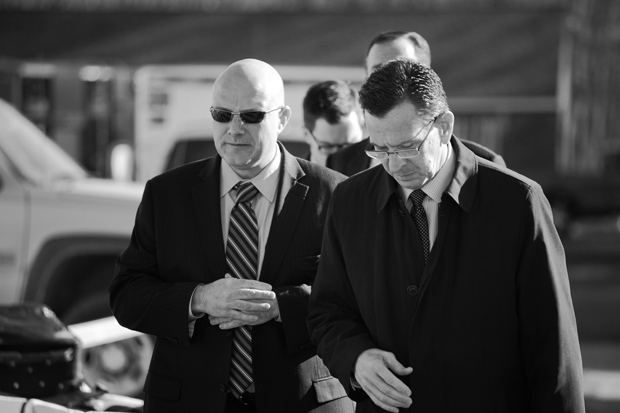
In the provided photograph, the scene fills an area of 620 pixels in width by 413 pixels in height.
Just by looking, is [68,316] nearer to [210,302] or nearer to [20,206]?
Result: [20,206]

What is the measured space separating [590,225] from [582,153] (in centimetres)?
395

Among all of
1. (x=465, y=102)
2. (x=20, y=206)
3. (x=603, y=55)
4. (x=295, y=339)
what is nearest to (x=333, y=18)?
(x=465, y=102)

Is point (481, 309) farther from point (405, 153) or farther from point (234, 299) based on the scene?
point (234, 299)

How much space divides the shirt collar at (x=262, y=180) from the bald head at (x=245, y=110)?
0.07 metres

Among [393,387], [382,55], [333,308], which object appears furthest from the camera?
[382,55]

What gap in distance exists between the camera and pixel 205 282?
314cm

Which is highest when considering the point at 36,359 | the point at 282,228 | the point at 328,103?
the point at 328,103

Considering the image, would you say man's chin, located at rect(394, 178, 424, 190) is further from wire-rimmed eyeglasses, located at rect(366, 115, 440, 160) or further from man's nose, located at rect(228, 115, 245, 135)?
man's nose, located at rect(228, 115, 245, 135)

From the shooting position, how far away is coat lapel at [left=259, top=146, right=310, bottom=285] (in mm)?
3139

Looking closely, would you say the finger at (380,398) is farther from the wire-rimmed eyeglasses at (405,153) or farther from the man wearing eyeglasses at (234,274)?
the wire-rimmed eyeglasses at (405,153)

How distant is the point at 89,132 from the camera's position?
12375mm

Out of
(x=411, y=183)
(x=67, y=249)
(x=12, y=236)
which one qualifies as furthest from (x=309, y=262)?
(x=12, y=236)

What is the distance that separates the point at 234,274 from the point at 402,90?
955mm

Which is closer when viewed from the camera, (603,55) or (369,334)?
(369,334)
